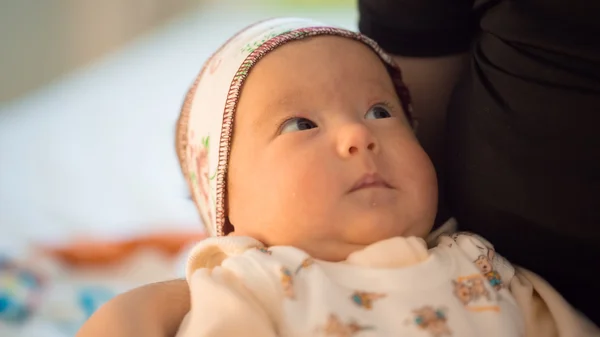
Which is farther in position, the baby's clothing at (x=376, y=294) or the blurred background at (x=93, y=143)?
the blurred background at (x=93, y=143)

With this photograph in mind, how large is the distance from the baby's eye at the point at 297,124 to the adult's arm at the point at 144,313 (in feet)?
0.70

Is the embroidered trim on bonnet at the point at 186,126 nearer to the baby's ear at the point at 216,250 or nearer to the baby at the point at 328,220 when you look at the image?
the baby at the point at 328,220

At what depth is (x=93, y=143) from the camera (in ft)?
5.12

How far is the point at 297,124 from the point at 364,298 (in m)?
0.23

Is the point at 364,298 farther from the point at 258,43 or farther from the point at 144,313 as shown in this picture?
the point at 258,43

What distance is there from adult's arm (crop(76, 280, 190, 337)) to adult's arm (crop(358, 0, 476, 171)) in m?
0.44

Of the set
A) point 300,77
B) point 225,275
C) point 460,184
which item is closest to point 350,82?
point 300,77

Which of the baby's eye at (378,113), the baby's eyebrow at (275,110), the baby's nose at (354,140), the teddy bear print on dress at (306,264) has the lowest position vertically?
the teddy bear print on dress at (306,264)

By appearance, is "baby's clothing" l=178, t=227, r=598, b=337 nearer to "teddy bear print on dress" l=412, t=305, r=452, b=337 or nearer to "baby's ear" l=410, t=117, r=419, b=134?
"teddy bear print on dress" l=412, t=305, r=452, b=337

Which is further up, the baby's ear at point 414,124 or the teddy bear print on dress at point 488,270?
the baby's ear at point 414,124

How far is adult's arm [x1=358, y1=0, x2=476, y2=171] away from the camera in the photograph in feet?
2.94

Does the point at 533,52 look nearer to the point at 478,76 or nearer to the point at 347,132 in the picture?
the point at 478,76

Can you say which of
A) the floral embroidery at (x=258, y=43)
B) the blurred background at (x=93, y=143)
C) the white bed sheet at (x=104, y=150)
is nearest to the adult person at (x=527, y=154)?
the floral embroidery at (x=258, y=43)

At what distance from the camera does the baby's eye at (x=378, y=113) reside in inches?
33.0
